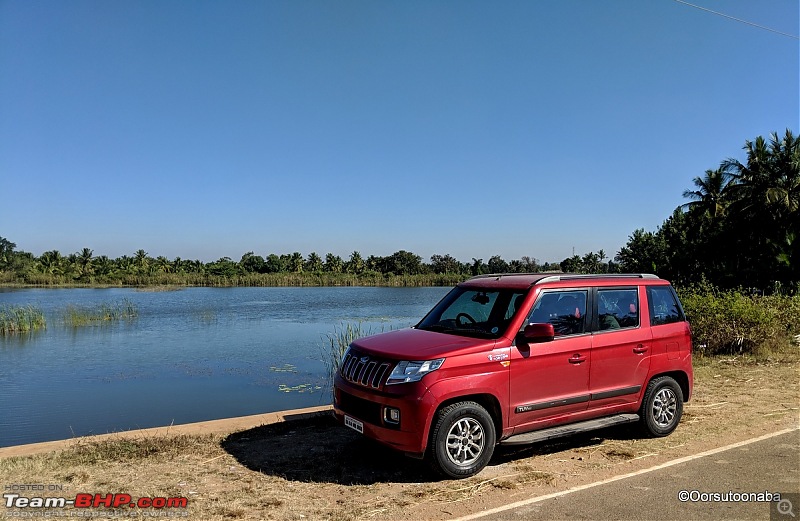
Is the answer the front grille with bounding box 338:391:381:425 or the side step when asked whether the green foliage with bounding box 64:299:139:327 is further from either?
the side step

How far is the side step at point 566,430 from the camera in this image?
19.4 feet

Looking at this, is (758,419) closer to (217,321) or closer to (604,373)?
(604,373)

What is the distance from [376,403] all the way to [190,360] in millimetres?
15059

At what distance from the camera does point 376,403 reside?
572cm

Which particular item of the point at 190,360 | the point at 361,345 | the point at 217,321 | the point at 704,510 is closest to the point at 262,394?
the point at 190,360

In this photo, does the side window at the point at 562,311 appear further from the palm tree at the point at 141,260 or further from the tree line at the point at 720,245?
the palm tree at the point at 141,260

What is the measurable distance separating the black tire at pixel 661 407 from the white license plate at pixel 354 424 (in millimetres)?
3504

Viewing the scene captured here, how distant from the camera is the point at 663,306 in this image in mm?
7410

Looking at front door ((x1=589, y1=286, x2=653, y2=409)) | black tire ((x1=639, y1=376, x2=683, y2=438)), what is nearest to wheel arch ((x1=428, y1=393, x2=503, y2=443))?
front door ((x1=589, y1=286, x2=653, y2=409))

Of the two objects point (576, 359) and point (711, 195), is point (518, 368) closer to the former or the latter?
point (576, 359)

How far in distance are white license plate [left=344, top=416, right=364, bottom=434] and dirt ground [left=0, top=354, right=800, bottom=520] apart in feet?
1.51

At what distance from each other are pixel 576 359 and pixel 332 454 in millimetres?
2946

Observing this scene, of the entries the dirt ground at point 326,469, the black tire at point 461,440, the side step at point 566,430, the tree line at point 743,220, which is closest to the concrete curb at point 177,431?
the dirt ground at point 326,469

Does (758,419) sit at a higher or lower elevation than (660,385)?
lower
